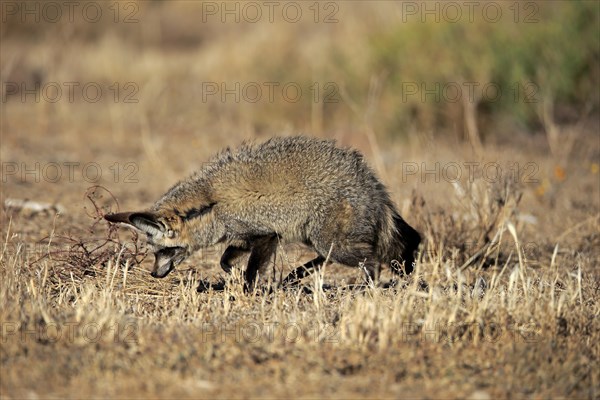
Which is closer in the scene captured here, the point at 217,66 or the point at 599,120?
the point at 599,120

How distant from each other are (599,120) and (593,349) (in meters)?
8.78

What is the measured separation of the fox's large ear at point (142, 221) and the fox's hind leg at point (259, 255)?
77 cm

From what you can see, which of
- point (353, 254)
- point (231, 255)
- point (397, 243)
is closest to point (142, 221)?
point (231, 255)

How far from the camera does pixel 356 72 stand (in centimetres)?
1673

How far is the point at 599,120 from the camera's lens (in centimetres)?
1315

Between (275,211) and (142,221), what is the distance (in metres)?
1.07

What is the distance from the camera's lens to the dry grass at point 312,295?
462 centimetres

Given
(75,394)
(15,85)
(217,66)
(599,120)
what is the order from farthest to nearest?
(217,66), (15,85), (599,120), (75,394)

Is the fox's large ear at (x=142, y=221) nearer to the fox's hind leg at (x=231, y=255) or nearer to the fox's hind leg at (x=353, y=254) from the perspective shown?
the fox's hind leg at (x=231, y=255)

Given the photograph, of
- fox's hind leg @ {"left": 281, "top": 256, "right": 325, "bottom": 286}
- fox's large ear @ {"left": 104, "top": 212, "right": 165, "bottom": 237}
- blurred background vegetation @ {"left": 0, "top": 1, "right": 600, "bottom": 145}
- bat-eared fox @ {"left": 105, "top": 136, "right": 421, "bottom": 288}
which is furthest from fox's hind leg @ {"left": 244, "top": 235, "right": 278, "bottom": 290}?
blurred background vegetation @ {"left": 0, "top": 1, "right": 600, "bottom": 145}

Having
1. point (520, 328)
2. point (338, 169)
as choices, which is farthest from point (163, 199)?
point (520, 328)

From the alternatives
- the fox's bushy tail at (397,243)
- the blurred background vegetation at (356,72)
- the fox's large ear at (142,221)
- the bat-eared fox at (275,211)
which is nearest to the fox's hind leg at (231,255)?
the bat-eared fox at (275,211)

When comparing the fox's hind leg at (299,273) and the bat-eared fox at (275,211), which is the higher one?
the bat-eared fox at (275,211)

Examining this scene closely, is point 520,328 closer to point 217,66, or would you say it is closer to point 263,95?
point 263,95
